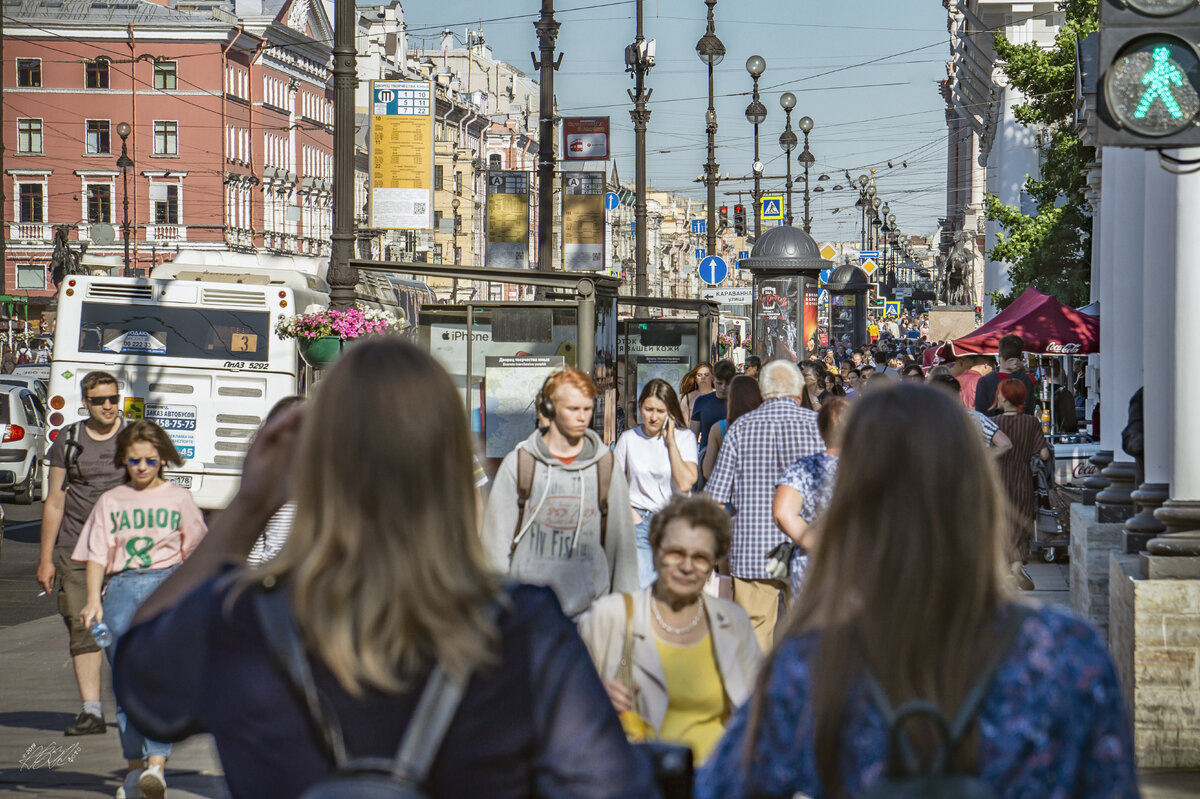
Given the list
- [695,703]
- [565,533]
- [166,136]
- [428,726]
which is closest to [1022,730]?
[428,726]

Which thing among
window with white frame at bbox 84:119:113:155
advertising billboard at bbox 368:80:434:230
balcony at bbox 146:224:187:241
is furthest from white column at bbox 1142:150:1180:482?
window with white frame at bbox 84:119:113:155

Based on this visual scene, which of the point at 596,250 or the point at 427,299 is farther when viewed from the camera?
the point at 427,299

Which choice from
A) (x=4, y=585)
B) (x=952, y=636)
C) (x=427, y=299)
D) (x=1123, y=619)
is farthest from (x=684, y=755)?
(x=427, y=299)

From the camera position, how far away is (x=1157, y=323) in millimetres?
8852

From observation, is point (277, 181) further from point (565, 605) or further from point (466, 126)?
point (565, 605)

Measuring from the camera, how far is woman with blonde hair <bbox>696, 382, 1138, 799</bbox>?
224 cm

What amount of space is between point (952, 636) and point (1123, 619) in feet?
20.5

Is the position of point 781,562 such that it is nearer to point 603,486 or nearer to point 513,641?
point 603,486

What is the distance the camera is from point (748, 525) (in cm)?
784

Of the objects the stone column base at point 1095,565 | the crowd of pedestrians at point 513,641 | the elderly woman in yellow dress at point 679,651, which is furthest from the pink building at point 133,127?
the crowd of pedestrians at point 513,641

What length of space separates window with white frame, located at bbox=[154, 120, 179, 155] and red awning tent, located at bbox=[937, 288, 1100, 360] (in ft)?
192

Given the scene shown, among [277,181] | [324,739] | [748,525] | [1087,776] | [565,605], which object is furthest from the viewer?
[277,181]

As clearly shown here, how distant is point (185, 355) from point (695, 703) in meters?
16.2

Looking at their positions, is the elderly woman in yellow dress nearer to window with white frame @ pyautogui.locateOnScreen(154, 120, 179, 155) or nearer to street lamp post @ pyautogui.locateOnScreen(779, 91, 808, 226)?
street lamp post @ pyautogui.locateOnScreen(779, 91, 808, 226)
